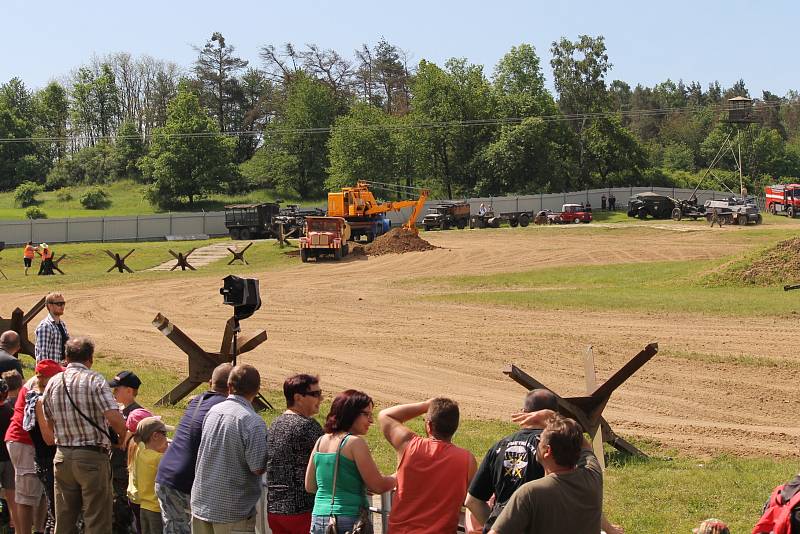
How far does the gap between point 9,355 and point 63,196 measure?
297ft

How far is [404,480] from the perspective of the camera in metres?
6.43

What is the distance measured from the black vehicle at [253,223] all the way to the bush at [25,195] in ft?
131

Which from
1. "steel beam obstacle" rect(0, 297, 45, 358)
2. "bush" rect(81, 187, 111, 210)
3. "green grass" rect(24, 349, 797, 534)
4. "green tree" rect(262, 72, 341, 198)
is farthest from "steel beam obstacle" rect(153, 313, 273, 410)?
"green tree" rect(262, 72, 341, 198)

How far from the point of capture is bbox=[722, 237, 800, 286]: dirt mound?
30.5 metres

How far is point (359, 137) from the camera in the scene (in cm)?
8944

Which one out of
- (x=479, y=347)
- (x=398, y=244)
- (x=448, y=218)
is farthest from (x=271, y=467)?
(x=448, y=218)

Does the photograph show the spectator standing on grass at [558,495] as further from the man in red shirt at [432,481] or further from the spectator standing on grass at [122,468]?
the spectator standing on grass at [122,468]

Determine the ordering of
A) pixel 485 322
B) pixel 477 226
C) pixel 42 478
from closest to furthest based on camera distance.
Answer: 1. pixel 42 478
2. pixel 485 322
3. pixel 477 226

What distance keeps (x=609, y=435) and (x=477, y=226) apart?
5558cm

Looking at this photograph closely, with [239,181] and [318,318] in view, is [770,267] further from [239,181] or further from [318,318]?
[239,181]

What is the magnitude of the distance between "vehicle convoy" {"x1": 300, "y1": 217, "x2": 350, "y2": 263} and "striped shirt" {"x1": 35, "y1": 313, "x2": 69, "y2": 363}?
33.2 meters

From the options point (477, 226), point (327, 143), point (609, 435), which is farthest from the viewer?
point (327, 143)

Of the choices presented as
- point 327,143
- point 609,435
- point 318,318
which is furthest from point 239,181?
point 609,435

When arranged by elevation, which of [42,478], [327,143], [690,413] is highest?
[327,143]
